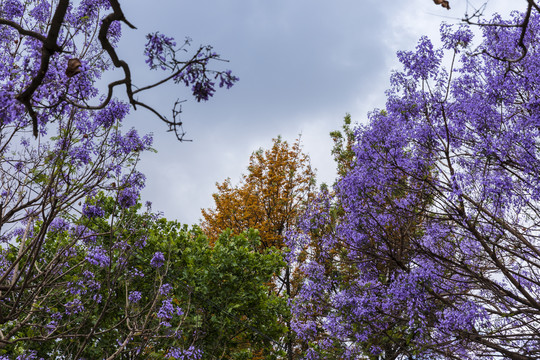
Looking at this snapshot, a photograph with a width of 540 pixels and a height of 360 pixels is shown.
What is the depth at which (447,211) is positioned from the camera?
9742mm

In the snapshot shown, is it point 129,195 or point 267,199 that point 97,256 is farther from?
point 267,199

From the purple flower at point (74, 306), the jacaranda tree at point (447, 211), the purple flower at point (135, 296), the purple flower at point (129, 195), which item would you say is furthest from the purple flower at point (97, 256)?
the jacaranda tree at point (447, 211)

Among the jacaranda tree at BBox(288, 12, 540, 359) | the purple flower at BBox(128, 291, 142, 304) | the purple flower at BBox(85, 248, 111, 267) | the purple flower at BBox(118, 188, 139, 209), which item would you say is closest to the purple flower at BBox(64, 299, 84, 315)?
the purple flower at BBox(85, 248, 111, 267)

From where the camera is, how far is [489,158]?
32.5 feet

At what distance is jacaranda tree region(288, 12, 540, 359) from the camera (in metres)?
9.52

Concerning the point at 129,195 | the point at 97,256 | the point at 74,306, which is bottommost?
the point at 74,306

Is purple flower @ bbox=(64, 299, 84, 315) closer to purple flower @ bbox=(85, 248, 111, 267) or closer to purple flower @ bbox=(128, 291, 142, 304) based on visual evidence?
purple flower @ bbox=(85, 248, 111, 267)

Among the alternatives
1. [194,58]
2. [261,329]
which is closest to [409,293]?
[261,329]

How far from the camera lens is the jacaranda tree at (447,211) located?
31.2ft

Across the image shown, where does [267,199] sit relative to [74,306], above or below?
above

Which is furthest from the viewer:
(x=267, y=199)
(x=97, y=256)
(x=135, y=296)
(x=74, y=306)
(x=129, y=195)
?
(x=267, y=199)

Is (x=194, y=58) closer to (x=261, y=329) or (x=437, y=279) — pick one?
(x=437, y=279)

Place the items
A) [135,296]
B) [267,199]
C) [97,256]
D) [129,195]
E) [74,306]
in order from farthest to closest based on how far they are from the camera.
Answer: [267,199] → [135,296] → [97,256] → [129,195] → [74,306]

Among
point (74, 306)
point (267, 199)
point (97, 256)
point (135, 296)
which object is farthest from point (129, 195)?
point (267, 199)
